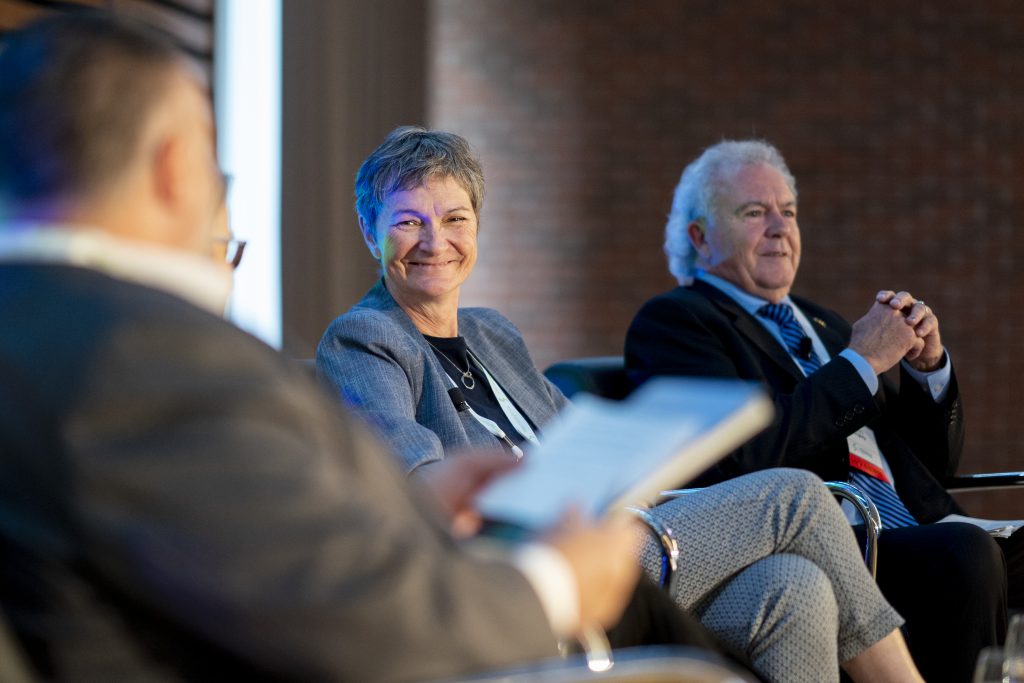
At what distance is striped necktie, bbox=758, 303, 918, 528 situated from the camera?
2.77 metres

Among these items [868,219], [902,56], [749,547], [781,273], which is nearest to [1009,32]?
[902,56]

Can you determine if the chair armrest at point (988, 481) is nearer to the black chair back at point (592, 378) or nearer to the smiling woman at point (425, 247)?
the black chair back at point (592, 378)

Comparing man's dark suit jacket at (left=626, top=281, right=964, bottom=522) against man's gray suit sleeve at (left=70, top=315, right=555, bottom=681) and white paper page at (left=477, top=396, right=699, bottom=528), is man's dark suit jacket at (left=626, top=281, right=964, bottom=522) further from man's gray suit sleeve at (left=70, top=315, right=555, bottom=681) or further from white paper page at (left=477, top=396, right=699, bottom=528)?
man's gray suit sleeve at (left=70, top=315, right=555, bottom=681)

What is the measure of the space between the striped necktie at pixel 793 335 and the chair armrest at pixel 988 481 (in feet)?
1.44

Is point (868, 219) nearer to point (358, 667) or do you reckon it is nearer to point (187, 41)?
point (187, 41)

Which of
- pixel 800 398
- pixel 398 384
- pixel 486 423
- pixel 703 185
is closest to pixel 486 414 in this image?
pixel 486 423

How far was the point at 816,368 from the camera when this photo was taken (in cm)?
302

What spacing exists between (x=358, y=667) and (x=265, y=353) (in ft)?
0.85

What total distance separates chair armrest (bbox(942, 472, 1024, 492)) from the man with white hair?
0.05 meters

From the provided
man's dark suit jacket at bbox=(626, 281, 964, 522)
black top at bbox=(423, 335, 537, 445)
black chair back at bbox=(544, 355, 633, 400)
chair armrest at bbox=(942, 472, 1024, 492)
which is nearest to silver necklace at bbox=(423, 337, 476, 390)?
black top at bbox=(423, 335, 537, 445)

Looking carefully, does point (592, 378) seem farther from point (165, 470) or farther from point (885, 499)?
point (165, 470)

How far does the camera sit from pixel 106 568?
2.90 ft

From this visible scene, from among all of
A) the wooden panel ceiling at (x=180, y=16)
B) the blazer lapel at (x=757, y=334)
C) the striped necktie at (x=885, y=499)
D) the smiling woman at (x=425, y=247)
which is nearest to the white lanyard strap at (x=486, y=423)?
the smiling woman at (x=425, y=247)

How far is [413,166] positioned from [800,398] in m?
1.00
